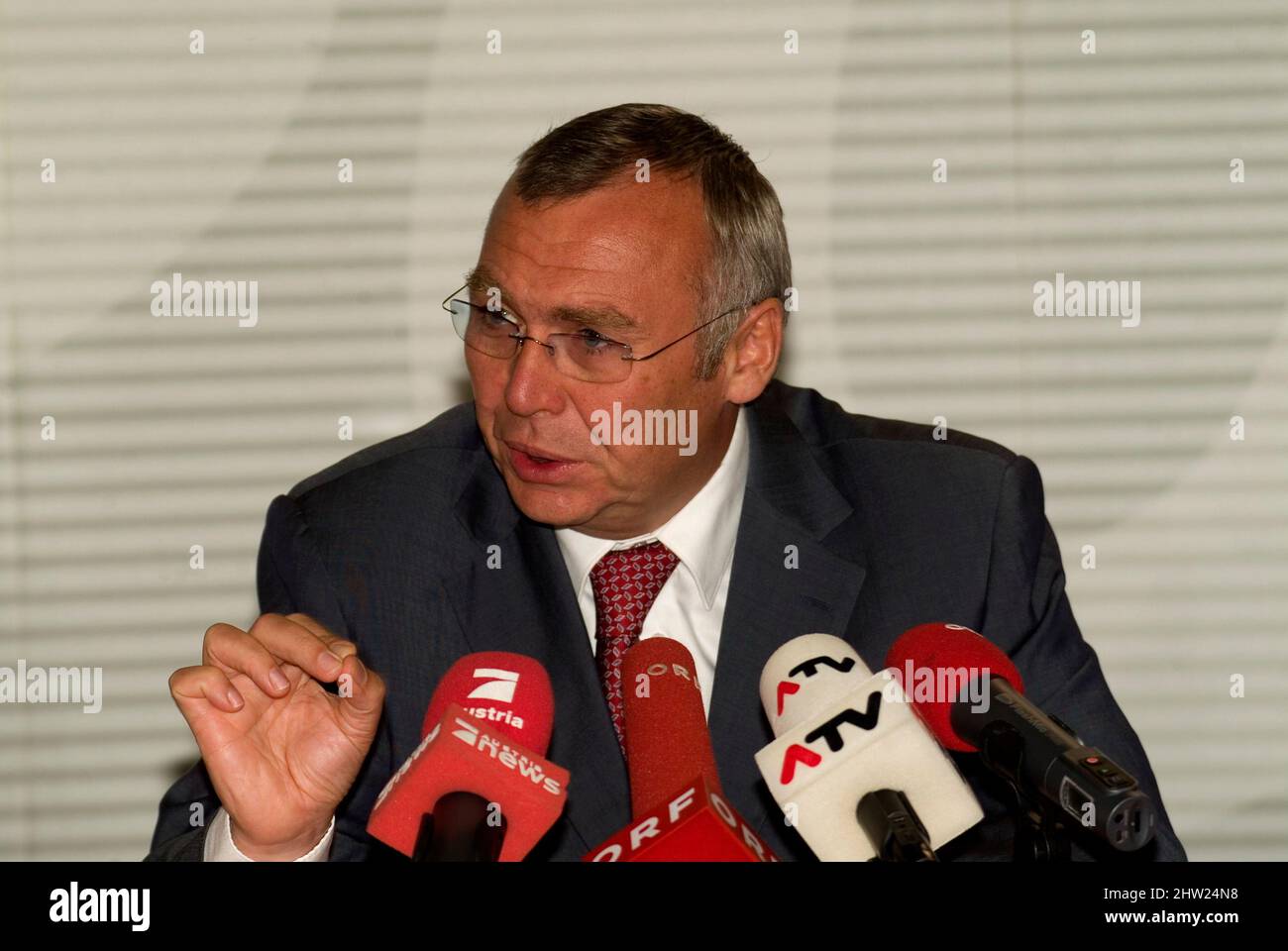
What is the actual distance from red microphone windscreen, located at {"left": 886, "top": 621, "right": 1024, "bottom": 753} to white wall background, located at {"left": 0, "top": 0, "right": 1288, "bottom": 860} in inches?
96.7

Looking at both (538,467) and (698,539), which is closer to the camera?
(538,467)

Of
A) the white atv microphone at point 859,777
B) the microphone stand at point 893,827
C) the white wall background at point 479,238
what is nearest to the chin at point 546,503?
the white atv microphone at point 859,777

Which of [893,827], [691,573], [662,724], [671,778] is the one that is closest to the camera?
[893,827]

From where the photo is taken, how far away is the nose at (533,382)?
258 centimetres

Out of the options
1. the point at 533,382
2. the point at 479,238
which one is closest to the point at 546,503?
the point at 533,382

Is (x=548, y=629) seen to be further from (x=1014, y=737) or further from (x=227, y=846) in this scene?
(x=1014, y=737)

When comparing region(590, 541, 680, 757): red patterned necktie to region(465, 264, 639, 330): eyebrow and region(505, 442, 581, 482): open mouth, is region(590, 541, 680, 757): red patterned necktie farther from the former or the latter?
region(465, 264, 639, 330): eyebrow

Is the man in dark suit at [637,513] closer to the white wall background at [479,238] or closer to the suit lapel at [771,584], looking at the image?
the suit lapel at [771,584]

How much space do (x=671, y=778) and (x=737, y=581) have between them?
91 cm

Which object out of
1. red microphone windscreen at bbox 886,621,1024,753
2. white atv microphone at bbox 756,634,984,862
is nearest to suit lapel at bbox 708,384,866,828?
red microphone windscreen at bbox 886,621,1024,753

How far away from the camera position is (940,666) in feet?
6.49

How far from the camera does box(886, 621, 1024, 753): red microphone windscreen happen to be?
193 centimetres

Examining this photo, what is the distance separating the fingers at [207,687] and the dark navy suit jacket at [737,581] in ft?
1.83
